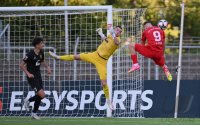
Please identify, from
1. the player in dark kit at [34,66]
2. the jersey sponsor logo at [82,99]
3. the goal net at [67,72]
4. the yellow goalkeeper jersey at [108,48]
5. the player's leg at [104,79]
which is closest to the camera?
the player in dark kit at [34,66]

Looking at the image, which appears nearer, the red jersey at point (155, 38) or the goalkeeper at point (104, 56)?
the red jersey at point (155, 38)

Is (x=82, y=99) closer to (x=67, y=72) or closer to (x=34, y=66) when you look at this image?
(x=67, y=72)

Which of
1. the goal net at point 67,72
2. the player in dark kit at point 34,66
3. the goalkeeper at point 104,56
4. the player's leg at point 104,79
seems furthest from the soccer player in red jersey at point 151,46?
the player in dark kit at point 34,66

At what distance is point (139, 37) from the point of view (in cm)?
2480

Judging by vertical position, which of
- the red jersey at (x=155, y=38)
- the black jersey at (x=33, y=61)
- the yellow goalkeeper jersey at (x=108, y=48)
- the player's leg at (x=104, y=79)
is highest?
the red jersey at (x=155, y=38)

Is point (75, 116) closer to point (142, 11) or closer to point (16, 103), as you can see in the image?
point (16, 103)

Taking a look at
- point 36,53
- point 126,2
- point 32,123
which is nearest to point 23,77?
point 36,53

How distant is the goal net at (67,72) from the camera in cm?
2478

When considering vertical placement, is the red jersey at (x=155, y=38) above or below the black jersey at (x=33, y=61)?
above

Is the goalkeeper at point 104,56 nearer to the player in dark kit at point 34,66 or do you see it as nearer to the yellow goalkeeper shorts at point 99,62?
the yellow goalkeeper shorts at point 99,62

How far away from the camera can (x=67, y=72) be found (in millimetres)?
26422

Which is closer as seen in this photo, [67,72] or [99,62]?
[99,62]

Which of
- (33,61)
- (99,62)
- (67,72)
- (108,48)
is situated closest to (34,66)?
(33,61)

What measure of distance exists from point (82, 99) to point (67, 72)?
159 cm
